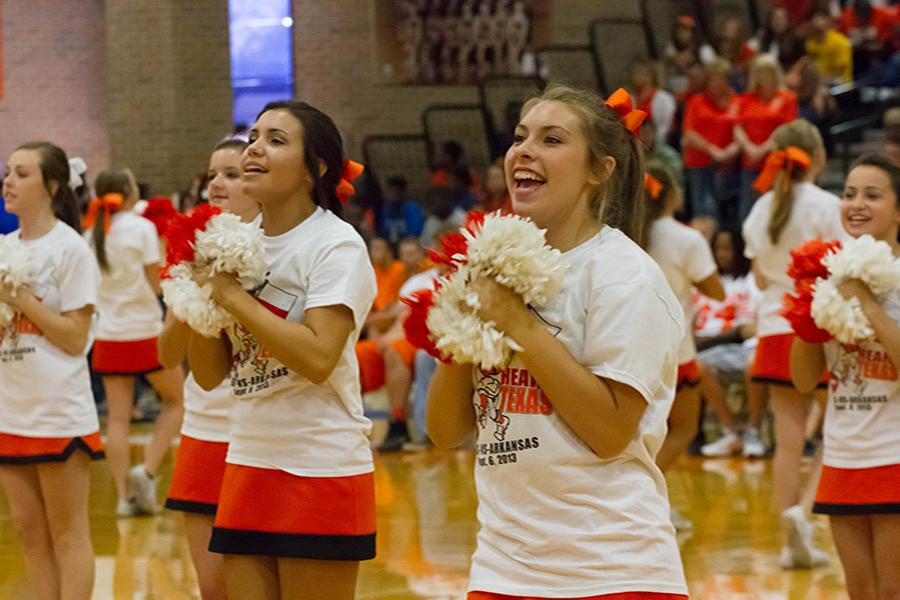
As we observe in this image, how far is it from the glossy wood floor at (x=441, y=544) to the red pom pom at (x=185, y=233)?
2.60m

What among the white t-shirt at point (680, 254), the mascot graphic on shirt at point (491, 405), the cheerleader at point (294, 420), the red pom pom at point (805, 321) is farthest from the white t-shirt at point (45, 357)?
the white t-shirt at point (680, 254)

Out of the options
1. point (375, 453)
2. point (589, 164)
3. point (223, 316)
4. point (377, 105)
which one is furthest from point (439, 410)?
point (377, 105)

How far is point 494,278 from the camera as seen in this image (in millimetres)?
2479

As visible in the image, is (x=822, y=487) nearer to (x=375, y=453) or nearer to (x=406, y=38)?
(x=375, y=453)

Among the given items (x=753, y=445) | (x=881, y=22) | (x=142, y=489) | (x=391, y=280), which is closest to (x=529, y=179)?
(x=142, y=489)

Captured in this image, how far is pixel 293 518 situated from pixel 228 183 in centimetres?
121

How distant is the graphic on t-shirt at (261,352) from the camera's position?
3258 mm

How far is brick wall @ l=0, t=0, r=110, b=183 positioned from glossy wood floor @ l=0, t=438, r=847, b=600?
18.6 feet

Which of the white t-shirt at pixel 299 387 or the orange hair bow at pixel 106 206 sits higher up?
the white t-shirt at pixel 299 387

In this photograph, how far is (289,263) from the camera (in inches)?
129

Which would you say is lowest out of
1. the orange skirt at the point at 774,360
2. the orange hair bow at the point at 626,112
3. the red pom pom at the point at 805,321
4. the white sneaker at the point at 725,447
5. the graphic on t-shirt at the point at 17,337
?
the white sneaker at the point at 725,447

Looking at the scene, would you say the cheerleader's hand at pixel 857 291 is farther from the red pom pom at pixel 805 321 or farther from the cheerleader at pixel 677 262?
the cheerleader at pixel 677 262

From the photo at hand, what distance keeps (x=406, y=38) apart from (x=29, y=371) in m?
10.6

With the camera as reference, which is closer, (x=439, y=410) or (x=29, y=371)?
(x=439, y=410)
